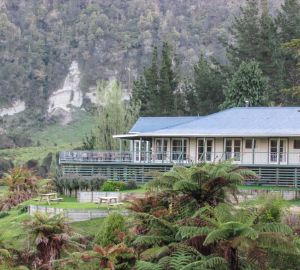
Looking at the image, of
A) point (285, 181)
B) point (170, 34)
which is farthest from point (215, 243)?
point (170, 34)

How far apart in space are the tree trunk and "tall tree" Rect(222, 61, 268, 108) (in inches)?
1539

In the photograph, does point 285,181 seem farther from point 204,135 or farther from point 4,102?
point 4,102

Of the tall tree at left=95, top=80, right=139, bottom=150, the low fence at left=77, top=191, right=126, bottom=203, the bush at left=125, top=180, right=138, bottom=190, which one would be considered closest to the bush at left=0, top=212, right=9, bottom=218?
the low fence at left=77, top=191, right=126, bottom=203

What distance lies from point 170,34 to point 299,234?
128997mm

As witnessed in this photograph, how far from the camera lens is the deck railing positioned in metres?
38.8

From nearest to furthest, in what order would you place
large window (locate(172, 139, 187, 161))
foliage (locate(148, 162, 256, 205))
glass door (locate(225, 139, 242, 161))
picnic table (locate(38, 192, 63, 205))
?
foliage (locate(148, 162, 256, 205))
picnic table (locate(38, 192, 63, 205))
glass door (locate(225, 139, 242, 161))
large window (locate(172, 139, 187, 161))

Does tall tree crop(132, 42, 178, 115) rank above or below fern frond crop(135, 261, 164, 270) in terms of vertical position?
above

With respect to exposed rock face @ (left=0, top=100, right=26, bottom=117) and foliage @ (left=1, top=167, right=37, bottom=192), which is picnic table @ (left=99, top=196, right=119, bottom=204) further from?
exposed rock face @ (left=0, top=100, right=26, bottom=117)

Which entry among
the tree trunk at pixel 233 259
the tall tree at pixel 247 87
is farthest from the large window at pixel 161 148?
the tree trunk at pixel 233 259

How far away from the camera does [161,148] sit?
4206cm

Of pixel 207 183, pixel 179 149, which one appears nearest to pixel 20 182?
pixel 179 149

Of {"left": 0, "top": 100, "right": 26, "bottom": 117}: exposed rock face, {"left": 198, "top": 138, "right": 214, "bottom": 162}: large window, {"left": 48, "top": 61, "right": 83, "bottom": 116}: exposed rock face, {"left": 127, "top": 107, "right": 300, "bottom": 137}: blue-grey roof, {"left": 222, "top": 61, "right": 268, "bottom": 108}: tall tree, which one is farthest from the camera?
{"left": 48, "top": 61, "right": 83, "bottom": 116}: exposed rock face

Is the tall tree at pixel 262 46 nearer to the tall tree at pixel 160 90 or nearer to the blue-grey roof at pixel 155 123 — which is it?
the tall tree at pixel 160 90

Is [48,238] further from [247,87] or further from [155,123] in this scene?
[247,87]
